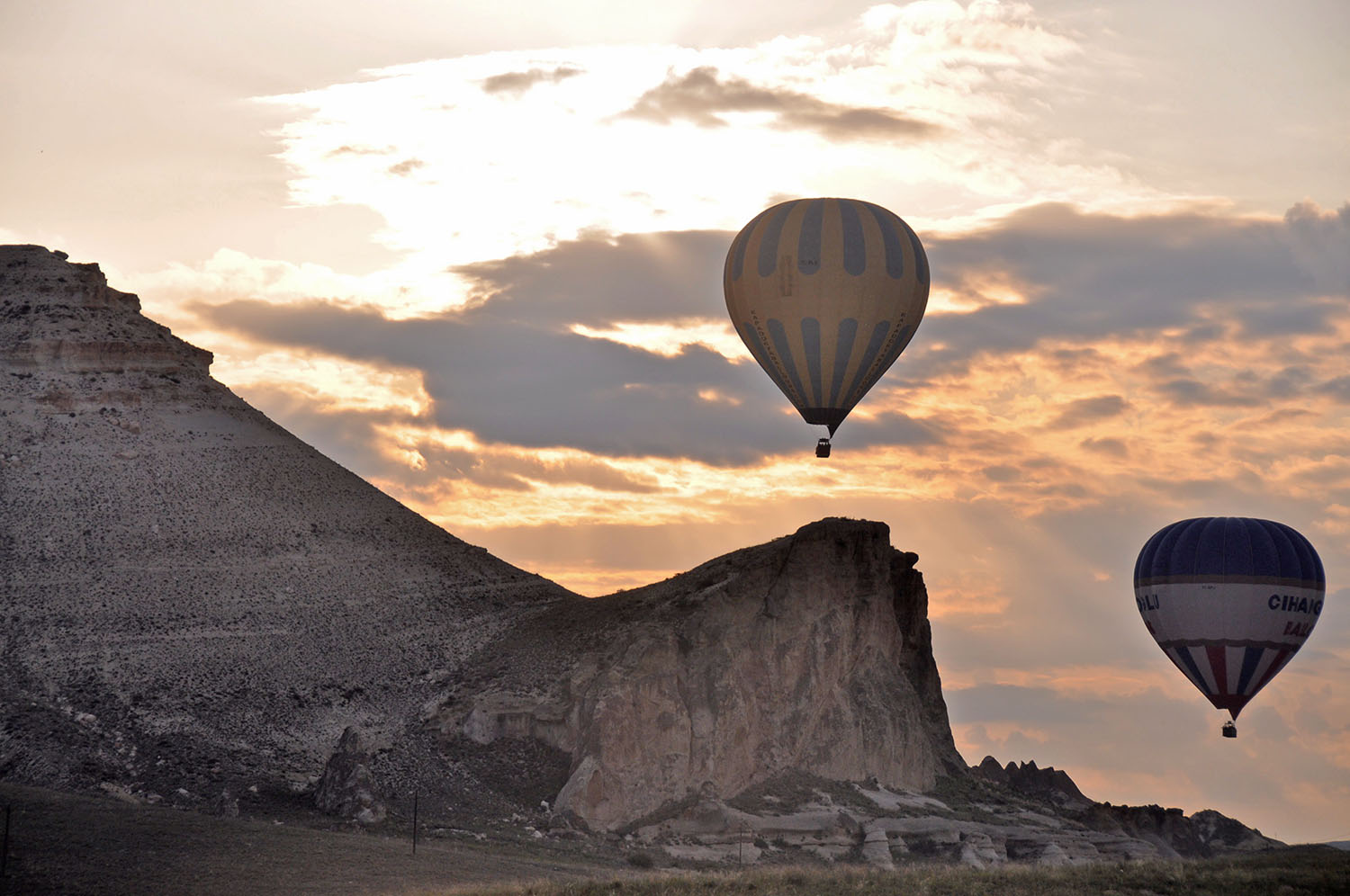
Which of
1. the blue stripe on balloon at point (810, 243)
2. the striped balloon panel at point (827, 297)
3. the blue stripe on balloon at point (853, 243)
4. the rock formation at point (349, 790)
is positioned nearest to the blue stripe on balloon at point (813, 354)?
the striped balloon panel at point (827, 297)

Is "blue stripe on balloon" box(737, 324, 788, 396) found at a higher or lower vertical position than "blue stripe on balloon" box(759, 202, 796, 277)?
lower

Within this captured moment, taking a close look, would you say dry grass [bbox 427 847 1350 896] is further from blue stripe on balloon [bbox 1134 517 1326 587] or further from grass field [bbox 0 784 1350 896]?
blue stripe on balloon [bbox 1134 517 1326 587]

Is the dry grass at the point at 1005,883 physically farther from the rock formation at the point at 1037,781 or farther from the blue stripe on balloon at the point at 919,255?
the rock formation at the point at 1037,781

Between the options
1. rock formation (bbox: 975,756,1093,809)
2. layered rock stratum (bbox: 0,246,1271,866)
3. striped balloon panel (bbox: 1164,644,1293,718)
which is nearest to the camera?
striped balloon panel (bbox: 1164,644,1293,718)

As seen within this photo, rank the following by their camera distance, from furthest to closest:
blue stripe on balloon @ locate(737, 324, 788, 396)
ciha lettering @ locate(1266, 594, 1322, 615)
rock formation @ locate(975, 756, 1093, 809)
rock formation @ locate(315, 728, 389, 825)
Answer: rock formation @ locate(975, 756, 1093, 809)
ciha lettering @ locate(1266, 594, 1322, 615)
blue stripe on balloon @ locate(737, 324, 788, 396)
rock formation @ locate(315, 728, 389, 825)

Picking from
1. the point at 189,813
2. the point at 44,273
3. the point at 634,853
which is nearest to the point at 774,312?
the point at 634,853

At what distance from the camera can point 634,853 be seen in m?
62.8

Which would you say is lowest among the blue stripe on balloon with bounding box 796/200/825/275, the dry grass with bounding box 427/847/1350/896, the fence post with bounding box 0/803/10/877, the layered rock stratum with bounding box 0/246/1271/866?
the fence post with bounding box 0/803/10/877

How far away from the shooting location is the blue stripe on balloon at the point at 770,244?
64.9 m

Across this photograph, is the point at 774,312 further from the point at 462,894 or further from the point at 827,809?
the point at 462,894

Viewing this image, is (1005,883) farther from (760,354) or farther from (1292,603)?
(1292,603)

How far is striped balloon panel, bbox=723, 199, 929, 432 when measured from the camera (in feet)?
211

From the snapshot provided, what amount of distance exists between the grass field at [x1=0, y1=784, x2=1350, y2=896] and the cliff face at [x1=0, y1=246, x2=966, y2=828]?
380 inches

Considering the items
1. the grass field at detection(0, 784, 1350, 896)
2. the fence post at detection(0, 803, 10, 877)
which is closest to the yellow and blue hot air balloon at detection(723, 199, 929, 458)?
the grass field at detection(0, 784, 1350, 896)
